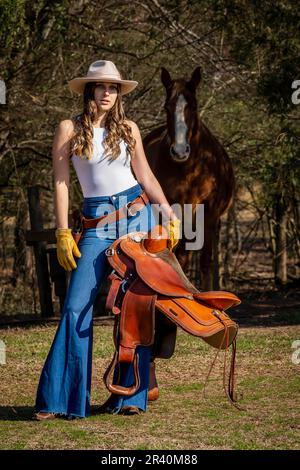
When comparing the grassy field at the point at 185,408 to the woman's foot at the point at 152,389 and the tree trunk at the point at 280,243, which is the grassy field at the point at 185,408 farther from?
the tree trunk at the point at 280,243

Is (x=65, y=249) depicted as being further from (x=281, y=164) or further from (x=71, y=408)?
(x=281, y=164)

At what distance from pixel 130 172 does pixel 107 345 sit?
306 cm

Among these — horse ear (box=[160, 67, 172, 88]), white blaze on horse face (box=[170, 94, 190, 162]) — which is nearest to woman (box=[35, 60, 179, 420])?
white blaze on horse face (box=[170, 94, 190, 162])

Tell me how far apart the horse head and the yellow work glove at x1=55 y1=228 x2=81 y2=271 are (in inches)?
176

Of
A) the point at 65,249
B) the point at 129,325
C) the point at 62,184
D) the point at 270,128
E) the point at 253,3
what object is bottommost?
the point at 129,325

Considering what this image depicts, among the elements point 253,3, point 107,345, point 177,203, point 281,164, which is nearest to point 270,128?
point 281,164

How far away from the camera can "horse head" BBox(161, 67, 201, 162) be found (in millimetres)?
10203

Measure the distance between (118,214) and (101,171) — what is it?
0.89 feet

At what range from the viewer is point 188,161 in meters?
10.7

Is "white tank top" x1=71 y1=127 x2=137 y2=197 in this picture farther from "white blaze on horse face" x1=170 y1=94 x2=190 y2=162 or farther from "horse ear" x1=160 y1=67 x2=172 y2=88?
"horse ear" x1=160 y1=67 x2=172 y2=88

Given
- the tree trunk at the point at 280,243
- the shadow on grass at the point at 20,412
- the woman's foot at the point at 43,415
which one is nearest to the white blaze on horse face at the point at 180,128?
the shadow on grass at the point at 20,412

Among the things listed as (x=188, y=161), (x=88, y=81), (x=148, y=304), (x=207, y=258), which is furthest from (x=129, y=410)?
(x=207, y=258)

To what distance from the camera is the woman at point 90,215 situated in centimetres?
574

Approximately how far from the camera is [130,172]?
6.06m
